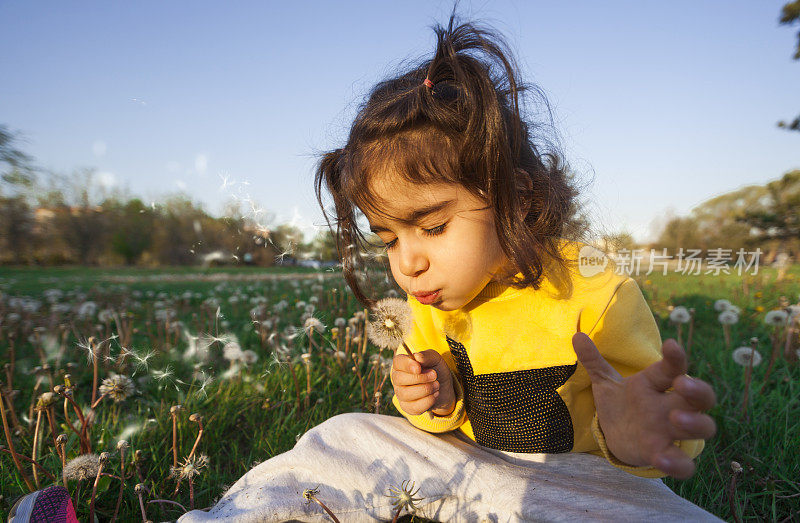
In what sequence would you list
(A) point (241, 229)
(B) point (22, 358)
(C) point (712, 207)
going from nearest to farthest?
(A) point (241, 229)
(B) point (22, 358)
(C) point (712, 207)

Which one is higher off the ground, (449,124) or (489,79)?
(489,79)

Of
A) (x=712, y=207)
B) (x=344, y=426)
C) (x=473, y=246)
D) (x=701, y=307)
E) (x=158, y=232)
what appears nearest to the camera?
(x=473, y=246)

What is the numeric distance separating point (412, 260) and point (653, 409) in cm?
68

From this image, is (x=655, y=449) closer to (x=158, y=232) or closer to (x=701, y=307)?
(x=701, y=307)

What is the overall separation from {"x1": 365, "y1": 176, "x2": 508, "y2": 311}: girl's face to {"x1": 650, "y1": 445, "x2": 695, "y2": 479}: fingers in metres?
0.64

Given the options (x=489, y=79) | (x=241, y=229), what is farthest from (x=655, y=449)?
(x=241, y=229)

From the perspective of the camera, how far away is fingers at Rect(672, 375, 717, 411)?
820 millimetres

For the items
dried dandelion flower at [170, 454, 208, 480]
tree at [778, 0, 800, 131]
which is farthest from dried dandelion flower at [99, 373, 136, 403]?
tree at [778, 0, 800, 131]

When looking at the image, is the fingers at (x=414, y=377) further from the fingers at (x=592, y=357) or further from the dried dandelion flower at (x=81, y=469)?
the dried dandelion flower at (x=81, y=469)

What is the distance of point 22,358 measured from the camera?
122 inches

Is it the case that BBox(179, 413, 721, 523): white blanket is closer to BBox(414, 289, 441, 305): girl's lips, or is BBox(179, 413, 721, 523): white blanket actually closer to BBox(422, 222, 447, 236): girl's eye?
BBox(414, 289, 441, 305): girl's lips

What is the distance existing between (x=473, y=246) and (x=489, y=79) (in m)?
0.56

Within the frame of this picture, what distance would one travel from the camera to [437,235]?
1319 millimetres

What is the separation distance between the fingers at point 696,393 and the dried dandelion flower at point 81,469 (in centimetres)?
159
